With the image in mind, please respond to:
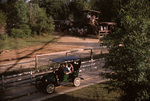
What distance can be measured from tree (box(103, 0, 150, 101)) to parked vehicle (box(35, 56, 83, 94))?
Answer: 367cm

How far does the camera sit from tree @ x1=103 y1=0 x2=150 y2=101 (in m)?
5.86

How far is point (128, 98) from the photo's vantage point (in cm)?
705

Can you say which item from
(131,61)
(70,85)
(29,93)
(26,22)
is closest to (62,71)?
(70,85)

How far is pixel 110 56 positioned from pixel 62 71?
3.92 meters

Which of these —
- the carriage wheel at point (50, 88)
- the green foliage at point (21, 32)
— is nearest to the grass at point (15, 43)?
the green foliage at point (21, 32)

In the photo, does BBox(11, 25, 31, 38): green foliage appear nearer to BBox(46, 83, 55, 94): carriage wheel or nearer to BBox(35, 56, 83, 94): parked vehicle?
BBox(35, 56, 83, 94): parked vehicle

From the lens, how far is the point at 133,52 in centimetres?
576

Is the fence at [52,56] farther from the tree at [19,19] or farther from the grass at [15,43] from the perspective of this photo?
the tree at [19,19]

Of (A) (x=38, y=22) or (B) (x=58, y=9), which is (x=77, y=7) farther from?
(A) (x=38, y=22)

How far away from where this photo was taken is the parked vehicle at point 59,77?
8.80 metres

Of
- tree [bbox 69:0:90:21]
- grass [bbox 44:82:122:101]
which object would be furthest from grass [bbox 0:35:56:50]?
tree [bbox 69:0:90:21]

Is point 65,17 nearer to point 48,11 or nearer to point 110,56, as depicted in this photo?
point 48,11

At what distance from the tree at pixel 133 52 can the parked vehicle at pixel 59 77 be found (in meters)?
3.67

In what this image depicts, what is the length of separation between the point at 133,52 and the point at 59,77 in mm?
5172
